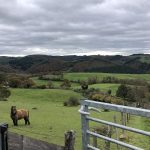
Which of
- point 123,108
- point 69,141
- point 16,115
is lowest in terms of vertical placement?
point 16,115

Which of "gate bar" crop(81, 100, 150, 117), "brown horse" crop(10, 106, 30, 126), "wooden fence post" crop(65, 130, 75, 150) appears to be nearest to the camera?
"gate bar" crop(81, 100, 150, 117)

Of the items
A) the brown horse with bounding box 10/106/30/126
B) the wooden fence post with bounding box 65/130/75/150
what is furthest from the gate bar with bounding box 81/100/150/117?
the brown horse with bounding box 10/106/30/126

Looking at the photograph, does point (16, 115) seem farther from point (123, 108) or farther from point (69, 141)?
point (123, 108)

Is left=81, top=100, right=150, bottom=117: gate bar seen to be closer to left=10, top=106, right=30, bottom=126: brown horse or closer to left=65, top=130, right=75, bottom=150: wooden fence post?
left=65, top=130, right=75, bottom=150: wooden fence post

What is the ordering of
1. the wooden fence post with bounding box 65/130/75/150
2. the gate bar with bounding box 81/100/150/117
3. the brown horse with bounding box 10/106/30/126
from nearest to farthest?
the gate bar with bounding box 81/100/150/117, the wooden fence post with bounding box 65/130/75/150, the brown horse with bounding box 10/106/30/126

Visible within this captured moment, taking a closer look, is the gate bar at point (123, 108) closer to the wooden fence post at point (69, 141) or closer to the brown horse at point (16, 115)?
the wooden fence post at point (69, 141)

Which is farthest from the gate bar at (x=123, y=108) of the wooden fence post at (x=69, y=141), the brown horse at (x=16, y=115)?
the brown horse at (x=16, y=115)

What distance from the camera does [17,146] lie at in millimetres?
6219

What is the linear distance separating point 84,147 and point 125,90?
94.8 metres

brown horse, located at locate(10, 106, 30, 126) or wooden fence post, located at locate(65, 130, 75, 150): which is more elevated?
wooden fence post, located at locate(65, 130, 75, 150)

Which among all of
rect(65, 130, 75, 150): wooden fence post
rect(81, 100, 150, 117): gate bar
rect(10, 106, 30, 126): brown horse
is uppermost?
rect(81, 100, 150, 117): gate bar

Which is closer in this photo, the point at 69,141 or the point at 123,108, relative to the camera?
the point at 123,108

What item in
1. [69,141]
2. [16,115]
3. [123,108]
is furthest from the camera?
[16,115]

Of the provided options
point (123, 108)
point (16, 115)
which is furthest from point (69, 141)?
point (16, 115)
